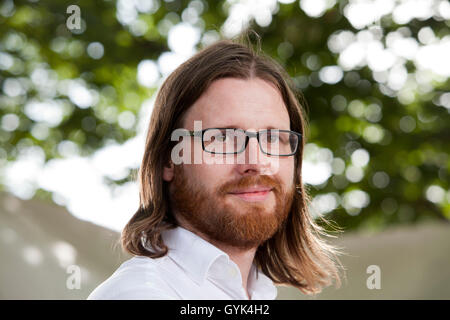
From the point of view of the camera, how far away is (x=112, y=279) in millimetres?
1388

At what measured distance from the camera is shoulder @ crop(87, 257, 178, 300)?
1319 millimetres

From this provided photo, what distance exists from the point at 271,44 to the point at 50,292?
1982 millimetres

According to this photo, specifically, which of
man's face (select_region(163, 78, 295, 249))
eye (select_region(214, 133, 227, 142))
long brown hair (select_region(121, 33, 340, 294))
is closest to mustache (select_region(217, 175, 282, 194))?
man's face (select_region(163, 78, 295, 249))

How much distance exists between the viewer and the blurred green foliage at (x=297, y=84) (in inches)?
148

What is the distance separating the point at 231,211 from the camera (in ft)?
4.93

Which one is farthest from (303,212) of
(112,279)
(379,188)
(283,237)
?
(379,188)

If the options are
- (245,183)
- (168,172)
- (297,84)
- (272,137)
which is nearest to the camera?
(245,183)

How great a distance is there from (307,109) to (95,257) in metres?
1.63

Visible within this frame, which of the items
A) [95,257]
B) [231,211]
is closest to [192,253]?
[231,211]

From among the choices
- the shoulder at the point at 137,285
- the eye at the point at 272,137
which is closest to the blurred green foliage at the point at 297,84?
the eye at the point at 272,137

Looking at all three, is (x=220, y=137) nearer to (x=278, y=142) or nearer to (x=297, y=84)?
(x=278, y=142)

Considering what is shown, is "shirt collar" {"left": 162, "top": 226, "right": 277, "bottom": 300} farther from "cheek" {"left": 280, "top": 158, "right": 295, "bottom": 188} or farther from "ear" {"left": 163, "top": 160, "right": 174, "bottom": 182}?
"cheek" {"left": 280, "top": 158, "right": 295, "bottom": 188}

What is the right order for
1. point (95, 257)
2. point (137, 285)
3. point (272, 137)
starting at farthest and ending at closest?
1. point (95, 257)
2. point (272, 137)
3. point (137, 285)
